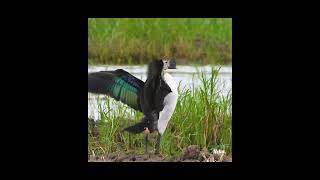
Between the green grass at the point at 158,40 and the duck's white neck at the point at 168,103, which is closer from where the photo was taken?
the duck's white neck at the point at 168,103

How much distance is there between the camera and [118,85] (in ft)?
19.9

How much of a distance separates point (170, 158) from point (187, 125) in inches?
8.6

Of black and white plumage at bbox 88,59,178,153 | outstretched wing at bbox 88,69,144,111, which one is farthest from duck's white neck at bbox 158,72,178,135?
outstretched wing at bbox 88,69,144,111

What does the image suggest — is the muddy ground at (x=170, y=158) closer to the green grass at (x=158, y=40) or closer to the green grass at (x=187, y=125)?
the green grass at (x=187, y=125)

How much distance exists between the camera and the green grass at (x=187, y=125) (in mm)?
6059

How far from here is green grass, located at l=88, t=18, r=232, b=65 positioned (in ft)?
20.2

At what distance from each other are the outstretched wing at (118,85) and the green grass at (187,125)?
0.05m

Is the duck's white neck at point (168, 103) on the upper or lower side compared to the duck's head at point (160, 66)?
lower

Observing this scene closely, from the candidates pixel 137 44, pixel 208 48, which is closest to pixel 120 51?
pixel 137 44

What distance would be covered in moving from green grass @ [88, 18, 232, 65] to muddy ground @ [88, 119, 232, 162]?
54 cm

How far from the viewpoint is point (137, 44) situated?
6246 mm

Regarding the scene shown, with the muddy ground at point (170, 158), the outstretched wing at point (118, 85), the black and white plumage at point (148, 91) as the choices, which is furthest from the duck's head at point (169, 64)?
the muddy ground at point (170, 158)

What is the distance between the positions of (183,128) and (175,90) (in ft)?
0.76

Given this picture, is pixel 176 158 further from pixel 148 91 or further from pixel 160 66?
pixel 160 66
